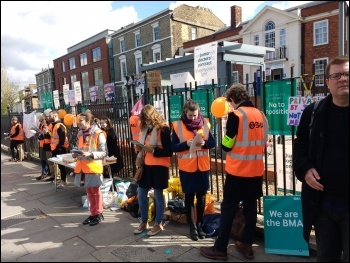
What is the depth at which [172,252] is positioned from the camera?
3.33m

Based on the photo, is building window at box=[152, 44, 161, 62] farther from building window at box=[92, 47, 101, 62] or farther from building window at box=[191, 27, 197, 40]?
building window at box=[92, 47, 101, 62]

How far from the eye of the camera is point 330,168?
196cm

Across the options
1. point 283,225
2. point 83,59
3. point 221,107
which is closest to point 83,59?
point 83,59

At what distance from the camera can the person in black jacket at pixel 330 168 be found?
1908 millimetres

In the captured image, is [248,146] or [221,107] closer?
[248,146]

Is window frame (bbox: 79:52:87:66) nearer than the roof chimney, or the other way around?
the roof chimney

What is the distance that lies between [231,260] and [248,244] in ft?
0.85

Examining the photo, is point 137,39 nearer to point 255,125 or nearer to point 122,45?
point 122,45

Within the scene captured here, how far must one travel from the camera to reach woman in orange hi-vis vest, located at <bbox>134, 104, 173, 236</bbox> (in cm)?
375

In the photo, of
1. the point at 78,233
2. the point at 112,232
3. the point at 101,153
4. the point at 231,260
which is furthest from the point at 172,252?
the point at 101,153

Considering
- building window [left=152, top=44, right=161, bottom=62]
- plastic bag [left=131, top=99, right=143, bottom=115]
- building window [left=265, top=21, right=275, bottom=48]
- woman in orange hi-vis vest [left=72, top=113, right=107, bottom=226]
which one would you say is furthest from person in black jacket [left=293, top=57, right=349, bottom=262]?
building window [left=152, top=44, right=161, bottom=62]

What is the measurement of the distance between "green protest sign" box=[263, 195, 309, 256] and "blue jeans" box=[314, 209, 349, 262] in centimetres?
104

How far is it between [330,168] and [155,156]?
221 cm

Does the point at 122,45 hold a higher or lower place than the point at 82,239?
higher
